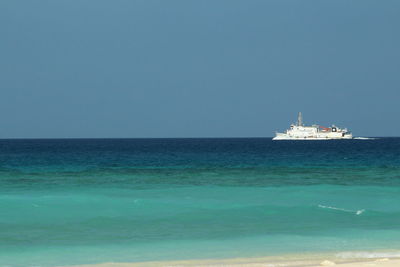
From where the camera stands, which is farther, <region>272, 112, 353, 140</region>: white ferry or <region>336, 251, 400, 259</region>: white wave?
<region>272, 112, 353, 140</region>: white ferry

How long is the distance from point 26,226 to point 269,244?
27.2ft

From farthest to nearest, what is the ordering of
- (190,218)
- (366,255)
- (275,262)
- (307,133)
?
(307,133) → (190,218) → (366,255) → (275,262)

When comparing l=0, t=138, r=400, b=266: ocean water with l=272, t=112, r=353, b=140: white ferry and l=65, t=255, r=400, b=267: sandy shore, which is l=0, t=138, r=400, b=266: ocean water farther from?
l=272, t=112, r=353, b=140: white ferry

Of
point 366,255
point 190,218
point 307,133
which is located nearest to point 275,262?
point 366,255

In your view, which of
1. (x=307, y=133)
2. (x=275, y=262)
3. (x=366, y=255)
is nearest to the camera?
(x=275, y=262)

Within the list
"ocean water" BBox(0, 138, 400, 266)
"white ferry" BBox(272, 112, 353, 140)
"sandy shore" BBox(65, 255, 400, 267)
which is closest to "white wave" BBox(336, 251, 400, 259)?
"sandy shore" BBox(65, 255, 400, 267)

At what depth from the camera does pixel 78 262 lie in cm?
1286

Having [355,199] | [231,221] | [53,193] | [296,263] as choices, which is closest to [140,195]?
[53,193]

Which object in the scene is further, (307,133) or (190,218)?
(307,133)

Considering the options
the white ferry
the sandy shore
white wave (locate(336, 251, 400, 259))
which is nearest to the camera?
the sandy shore

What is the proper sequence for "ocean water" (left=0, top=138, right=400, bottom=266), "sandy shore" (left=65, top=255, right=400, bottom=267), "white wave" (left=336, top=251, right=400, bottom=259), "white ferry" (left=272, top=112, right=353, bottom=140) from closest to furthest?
"sandy shore" (left=65, top=255, right=400, bottom=267), "white wave" (left=336, top=251, right=400, bottom=259), "ocean water" (left=0, top=138, right=400, bottom=266), "white ferry" (left=272, top=112, right=353, bottom=140)

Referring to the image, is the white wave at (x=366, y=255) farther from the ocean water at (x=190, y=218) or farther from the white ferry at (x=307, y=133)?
the white ferry at (x=307, y=133)

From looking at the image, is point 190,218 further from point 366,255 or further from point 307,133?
point 307,133

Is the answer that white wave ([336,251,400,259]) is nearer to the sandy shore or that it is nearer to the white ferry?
the sandy shore
